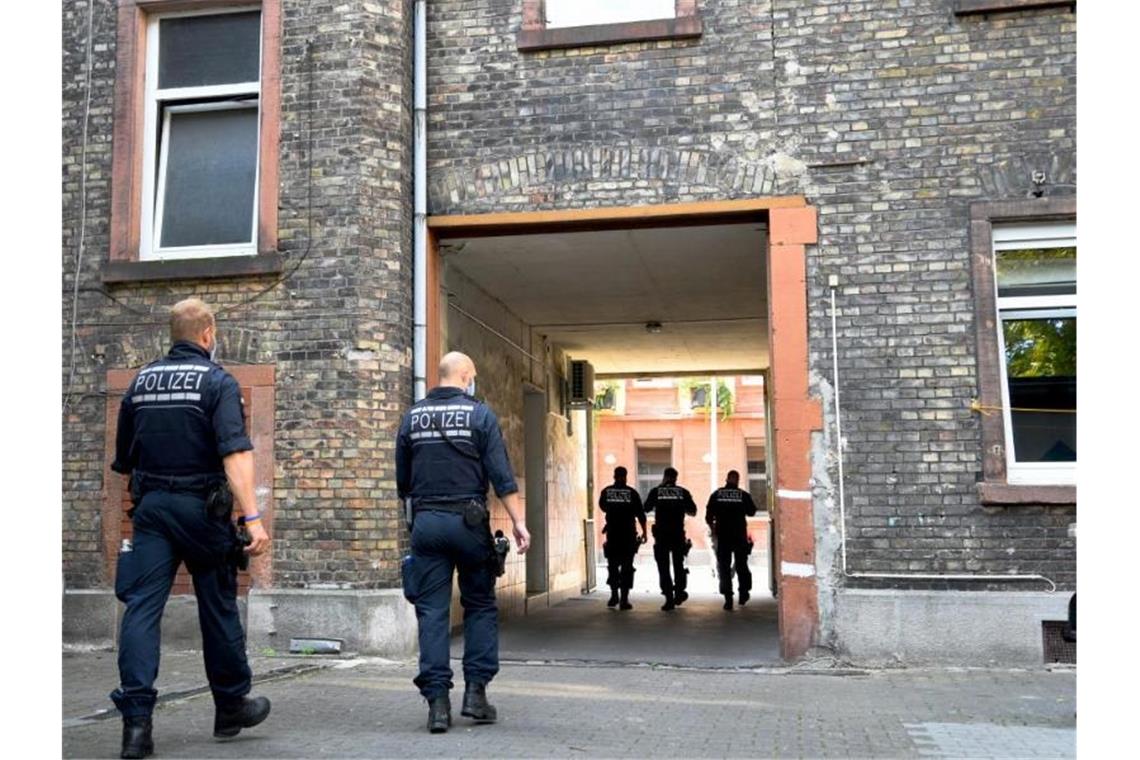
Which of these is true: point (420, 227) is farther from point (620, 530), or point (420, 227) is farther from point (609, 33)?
point (620, 530)

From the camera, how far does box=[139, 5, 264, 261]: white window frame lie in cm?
999

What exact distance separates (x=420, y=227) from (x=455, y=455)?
4.09m

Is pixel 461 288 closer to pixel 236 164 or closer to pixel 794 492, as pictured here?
pixel 236 164

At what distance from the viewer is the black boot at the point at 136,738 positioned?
17.0 ft

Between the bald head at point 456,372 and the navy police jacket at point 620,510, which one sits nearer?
the bald head at point 456,372

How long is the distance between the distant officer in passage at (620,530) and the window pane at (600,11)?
7.06m

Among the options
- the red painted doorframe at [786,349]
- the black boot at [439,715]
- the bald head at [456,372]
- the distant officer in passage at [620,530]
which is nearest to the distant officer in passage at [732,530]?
the distant officer in passage at [620,530]

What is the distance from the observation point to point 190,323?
571 cm

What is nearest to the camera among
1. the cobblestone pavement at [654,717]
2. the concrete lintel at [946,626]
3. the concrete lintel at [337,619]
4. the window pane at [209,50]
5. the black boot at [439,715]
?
the cobblestone pavement at [654,717]

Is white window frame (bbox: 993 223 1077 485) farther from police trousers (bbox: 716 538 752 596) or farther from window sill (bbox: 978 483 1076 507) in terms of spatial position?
police trousers (bbox: 716 538 752 596)

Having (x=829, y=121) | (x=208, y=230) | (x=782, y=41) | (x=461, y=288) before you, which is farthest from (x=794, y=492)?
(x=208, y=230)

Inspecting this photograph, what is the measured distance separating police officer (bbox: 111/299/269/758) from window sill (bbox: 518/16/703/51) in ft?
17.1

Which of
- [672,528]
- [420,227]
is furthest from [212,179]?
[672,528]

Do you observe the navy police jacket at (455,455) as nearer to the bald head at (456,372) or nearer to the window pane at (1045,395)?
the bald head at (456,372)
